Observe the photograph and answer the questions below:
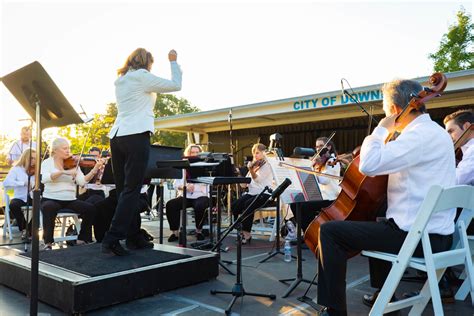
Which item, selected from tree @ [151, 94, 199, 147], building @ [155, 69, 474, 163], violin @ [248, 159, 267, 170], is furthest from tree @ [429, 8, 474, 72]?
tree @ [151, 94, 199, 147]

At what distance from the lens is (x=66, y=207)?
4.73 m

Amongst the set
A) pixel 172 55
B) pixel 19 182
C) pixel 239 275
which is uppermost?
pixel 172 55

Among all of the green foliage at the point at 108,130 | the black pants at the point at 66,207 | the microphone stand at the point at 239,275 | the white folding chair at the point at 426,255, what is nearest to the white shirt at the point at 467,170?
the white folding chair at the point at 426,255

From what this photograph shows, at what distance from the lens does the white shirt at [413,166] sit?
2041 millimetres

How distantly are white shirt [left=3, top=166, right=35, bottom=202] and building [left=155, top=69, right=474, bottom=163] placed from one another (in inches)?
174

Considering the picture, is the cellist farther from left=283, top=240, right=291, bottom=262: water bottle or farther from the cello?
left=283, top=240, right=291, bottom=262: water bottle

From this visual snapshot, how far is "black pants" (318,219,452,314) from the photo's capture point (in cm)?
214

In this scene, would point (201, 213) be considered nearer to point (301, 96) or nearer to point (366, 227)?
point (366, 227)

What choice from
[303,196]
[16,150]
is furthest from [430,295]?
[16,150]

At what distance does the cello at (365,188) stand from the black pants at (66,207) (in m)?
3.41

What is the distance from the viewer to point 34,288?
7.01 ft

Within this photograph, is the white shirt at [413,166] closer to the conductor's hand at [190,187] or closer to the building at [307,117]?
the conductor's hand at [190,187]

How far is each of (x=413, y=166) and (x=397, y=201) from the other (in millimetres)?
228

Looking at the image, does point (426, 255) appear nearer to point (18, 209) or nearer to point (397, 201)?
point (397, 201)
